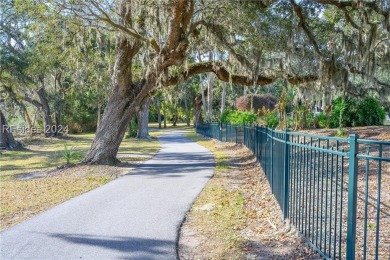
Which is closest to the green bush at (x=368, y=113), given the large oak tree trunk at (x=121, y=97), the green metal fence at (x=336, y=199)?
the green metal fence at (x=336, y=199)

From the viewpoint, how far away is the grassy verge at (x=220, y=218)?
511 centimetres

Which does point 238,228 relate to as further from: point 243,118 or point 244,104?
point 244,104

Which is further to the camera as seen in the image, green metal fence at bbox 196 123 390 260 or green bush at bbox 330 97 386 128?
green bush at bbox 330 97 386 128

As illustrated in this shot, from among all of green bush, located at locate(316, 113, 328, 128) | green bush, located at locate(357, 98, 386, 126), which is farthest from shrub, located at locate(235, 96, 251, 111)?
green bush, located at locate(357, 98, 386, 126)

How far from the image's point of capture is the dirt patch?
4.89m

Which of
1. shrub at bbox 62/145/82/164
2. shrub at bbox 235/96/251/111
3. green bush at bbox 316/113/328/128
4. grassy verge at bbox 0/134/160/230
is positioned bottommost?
grassy verge at bbox 0/134/160/230

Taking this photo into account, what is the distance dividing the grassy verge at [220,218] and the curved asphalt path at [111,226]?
0.94ft

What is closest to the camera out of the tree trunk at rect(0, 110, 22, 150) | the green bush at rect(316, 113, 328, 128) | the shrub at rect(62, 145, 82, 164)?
the shrub at rect(62, 145, 82, 164)

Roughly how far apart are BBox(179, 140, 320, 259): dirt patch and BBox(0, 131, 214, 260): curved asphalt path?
0.27m

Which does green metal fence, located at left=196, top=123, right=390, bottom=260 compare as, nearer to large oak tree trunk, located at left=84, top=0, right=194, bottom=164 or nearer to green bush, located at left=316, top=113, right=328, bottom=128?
large oak tree trunk, located at left=84, top=0, right=194, bottom=164

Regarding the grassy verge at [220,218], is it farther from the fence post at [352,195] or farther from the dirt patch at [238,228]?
the fence post at [352,195]

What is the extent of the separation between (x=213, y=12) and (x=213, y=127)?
16744mm

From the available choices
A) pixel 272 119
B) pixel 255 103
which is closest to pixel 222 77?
pixel 272 119

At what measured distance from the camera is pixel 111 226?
19.9ft
